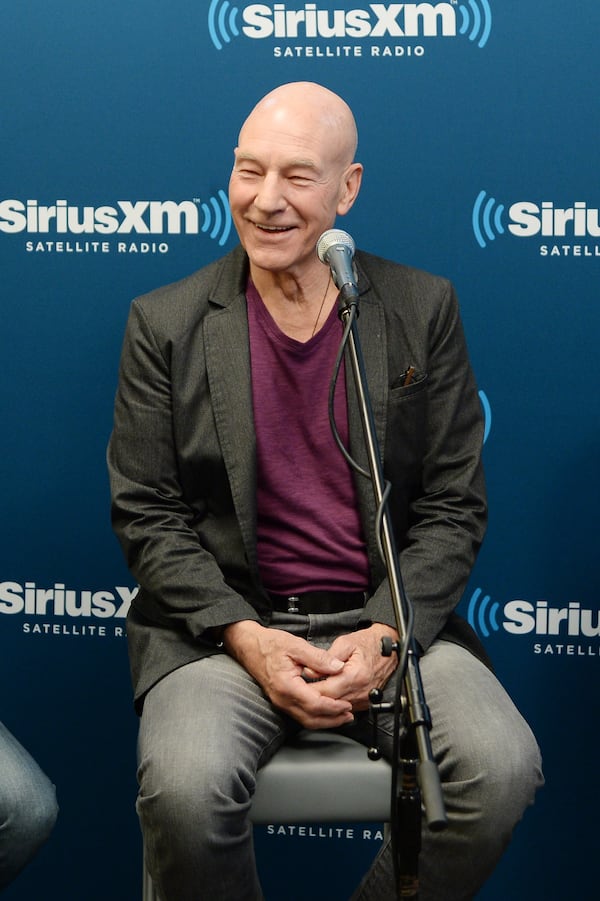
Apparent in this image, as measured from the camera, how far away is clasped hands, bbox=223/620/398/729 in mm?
2154

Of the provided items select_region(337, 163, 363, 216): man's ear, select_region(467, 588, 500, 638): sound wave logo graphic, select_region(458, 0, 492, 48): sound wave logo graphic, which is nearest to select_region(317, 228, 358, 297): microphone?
select_region(337, 163, 363, 216): man's ear

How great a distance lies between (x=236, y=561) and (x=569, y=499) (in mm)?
987

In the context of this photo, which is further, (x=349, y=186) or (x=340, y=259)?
(x=349, y=186)

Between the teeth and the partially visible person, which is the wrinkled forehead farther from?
the partially visible person

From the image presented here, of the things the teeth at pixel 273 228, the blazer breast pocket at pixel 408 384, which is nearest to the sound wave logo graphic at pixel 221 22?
the teeth at pixel 273 228

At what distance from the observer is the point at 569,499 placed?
2967mm

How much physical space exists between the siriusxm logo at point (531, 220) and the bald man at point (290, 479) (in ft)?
1.44

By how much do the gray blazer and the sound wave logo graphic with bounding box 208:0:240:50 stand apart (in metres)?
0.71

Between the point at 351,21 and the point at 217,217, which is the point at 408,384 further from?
the point at 351,21

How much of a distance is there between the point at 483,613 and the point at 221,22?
159 cm

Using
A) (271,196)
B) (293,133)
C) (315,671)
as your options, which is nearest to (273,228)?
(271,196)

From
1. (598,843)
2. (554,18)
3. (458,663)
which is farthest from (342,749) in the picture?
(554,18)

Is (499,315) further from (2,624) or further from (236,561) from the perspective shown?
(2,624)

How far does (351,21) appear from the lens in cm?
286
